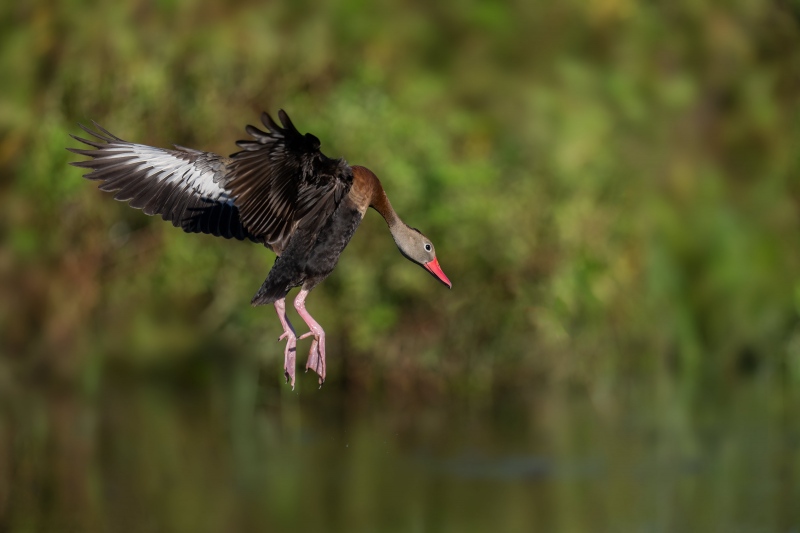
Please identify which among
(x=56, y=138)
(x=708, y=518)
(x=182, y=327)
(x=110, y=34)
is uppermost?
(x=110, y=34)

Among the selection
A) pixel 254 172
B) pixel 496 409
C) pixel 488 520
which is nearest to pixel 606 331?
pixel 496 409

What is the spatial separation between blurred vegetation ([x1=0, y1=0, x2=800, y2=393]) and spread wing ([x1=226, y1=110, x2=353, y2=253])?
10.1m

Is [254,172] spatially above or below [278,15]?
below

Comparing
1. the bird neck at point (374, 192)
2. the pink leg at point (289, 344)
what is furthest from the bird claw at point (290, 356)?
the bird neck at point (374, 192)

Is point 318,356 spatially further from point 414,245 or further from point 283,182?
point 283,182

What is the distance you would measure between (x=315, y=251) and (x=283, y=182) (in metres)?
0.49

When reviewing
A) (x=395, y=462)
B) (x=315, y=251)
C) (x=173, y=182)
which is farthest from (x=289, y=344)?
(x=395, y=462)

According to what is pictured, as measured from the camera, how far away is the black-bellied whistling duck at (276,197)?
799 cm

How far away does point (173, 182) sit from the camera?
9094mm

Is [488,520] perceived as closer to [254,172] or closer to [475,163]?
[475,163]

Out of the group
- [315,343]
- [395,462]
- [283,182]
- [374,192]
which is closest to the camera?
[283,182]

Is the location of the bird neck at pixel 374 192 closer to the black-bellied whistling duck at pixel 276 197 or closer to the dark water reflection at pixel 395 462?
the black-bellied whistling duck at pixel 276 197

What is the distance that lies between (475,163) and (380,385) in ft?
9.38

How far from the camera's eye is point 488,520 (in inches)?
630
